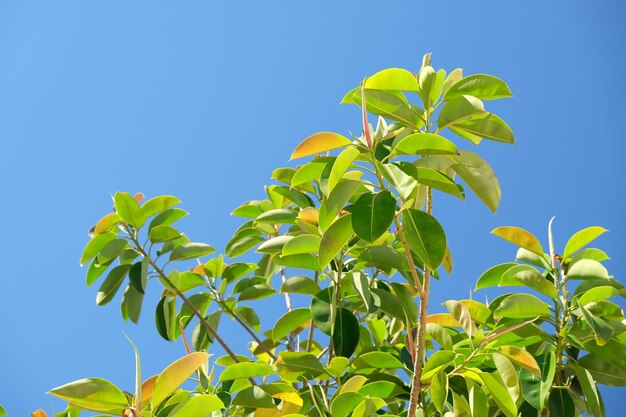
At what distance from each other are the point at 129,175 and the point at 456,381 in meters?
5.35

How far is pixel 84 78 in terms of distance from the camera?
661 cm

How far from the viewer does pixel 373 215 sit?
3.82ft

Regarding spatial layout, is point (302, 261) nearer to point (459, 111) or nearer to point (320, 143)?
point (320, 143)

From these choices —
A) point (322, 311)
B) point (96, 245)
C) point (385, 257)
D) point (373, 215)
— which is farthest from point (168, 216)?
point (373, 215)

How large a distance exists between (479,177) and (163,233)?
90 cm

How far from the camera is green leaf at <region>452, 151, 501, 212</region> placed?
125 cm

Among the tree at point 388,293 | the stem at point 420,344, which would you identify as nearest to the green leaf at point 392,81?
the tree at point 388,293

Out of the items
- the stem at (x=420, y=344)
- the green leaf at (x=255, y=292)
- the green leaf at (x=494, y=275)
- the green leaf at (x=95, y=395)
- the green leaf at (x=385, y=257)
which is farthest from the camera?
the green leaf at (x=255, y=292)

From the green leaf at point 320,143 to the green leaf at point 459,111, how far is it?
0.17m

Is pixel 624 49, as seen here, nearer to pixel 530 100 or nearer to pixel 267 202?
pixel 530 100

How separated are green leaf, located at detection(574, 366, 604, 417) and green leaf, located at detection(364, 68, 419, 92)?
0.65 m

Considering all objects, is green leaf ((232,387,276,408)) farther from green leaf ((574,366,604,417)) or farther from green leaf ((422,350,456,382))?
green leaf ((574,366,604,417))

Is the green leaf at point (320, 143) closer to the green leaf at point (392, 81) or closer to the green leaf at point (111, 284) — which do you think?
the green leaf at point (392, 81)

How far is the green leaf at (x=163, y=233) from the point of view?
187 cm
